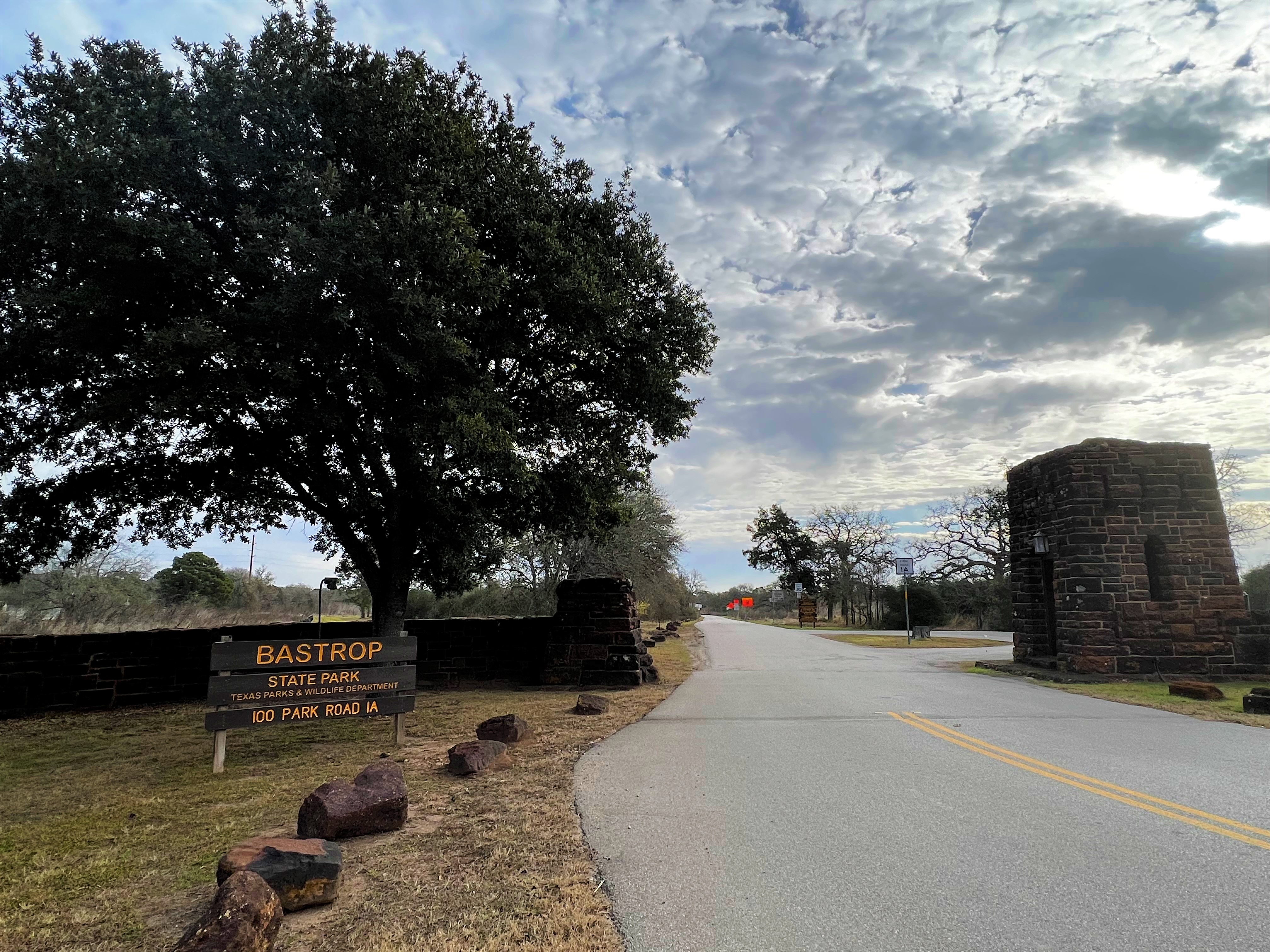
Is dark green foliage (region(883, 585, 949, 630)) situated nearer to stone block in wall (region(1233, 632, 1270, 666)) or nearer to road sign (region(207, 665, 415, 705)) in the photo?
stone block in wall (region(1233, 632, 1270, 666))

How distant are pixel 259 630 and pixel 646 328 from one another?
9.97 meters

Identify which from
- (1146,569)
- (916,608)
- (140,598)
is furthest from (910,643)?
(140,598)

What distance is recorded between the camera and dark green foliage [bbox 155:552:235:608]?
4281cm

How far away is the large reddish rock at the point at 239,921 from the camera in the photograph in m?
2.86

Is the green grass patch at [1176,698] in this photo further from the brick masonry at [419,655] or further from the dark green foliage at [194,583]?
the dark green foliage at [194,583]

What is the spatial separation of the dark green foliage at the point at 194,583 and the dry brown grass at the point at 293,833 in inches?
1540

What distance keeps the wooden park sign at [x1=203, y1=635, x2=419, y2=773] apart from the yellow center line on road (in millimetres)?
6225

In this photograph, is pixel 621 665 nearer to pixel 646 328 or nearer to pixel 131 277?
pixel 646 328

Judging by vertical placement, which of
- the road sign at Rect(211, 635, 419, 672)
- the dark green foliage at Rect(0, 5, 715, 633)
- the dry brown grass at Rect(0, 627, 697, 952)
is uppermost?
the dark green foliage at Rect(0, 5, 715, 633)

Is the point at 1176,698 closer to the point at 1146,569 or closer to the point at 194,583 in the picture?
the point at 1146,569

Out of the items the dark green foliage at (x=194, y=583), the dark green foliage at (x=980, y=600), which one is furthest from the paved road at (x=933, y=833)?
the dark green foliage at (x=194, y=583)

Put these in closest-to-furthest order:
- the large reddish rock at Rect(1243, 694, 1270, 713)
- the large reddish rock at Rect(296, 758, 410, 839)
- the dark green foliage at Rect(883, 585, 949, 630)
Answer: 1. the large reddish rock at Rect(296, 758, 410, 839)
2. the large reddish rock at Rect(1243, 694, 1270, 713)
3. the dark green foliage at Rect(883, 585, 949, 630)

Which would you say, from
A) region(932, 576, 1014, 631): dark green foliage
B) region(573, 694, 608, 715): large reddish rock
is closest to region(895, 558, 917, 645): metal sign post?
A: region(932, 576, 1014, 631): dark green foliage

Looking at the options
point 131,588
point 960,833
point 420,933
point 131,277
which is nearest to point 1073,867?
point 960,833
